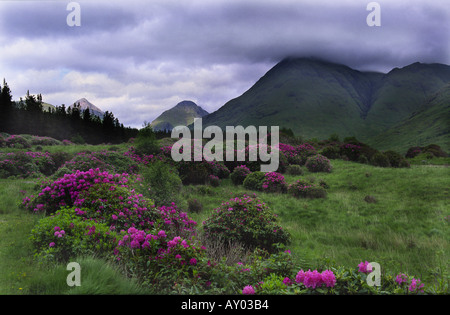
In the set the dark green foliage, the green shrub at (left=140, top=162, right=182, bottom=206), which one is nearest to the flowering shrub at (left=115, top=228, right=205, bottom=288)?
the green shrub at (left=140, top=162, right=182, bottom=206)

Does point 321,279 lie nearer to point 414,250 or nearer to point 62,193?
point 414,250

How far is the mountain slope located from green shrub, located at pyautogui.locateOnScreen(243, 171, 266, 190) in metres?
76.2

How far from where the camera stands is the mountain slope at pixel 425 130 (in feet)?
265

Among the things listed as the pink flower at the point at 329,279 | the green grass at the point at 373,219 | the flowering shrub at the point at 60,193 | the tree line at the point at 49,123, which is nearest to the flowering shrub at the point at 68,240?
the flowering shrub at the point at 60,193

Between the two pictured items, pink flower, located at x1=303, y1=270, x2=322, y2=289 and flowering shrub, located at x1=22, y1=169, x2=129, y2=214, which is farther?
flowering shrub, located at x1=22, y1=169, x2=129, y2=214

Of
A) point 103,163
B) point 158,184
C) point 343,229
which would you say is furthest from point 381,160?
point 103,163

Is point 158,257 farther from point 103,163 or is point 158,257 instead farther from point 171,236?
point 103,163

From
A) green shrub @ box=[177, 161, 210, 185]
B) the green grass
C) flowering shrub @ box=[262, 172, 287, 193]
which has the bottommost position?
the green grass

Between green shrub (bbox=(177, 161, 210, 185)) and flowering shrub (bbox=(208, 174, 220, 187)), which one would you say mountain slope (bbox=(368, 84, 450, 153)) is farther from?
green shrub (bbox=(177, 161, 210, 185))

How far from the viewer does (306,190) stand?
40.9ft

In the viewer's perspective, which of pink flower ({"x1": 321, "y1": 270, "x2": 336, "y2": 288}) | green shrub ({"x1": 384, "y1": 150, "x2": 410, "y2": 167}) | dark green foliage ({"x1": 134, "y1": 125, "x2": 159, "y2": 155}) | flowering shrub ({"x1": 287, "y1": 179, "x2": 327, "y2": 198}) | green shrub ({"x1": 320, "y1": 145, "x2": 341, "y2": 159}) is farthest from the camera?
green shrub ({"x1": 320, "y1": 145, "x2": 341, "y2": 159})

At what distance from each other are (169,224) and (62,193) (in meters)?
3.48

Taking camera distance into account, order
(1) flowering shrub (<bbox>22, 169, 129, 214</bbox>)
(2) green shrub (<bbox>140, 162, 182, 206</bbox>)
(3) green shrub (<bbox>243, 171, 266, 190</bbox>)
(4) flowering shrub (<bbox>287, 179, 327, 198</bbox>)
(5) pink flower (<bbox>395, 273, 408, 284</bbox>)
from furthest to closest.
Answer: (3) green shrub (<bbox>243, 171, 266, 190</bbox>)
(4) flowering shrub (<bbox>287, 179, 327, 198</bbox>)
(2) green shrub (<bbox>140, 162, 182, 206</bbox>)
(1) flowering shrub (<bbox>22, 169, 129, 214</bbox>)
(5) pink flower (<bbox>395, 273, 408, 284</bbox>)

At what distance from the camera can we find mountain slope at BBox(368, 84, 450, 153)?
265 feet
